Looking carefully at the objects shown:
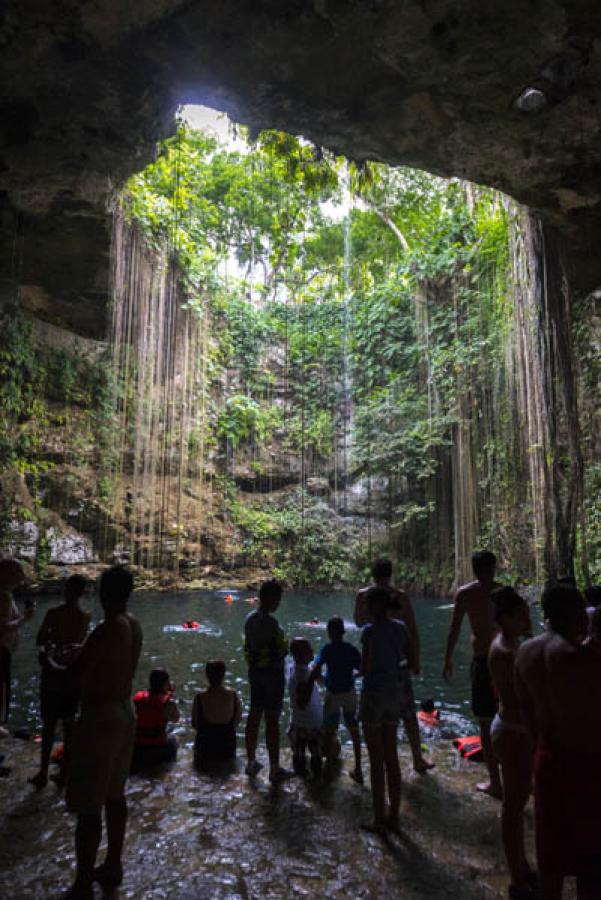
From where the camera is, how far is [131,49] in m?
4.34

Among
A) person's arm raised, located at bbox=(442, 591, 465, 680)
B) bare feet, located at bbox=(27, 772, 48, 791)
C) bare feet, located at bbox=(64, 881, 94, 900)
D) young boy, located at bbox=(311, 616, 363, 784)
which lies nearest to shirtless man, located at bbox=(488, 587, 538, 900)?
person's arm raised, located at bbox=(442, 591, 465, 680)

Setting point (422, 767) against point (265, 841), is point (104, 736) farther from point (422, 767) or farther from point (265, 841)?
point (422, 767)

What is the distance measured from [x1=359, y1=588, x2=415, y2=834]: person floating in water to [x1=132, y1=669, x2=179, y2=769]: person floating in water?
1.34 m

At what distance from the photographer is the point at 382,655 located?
8.65 feet

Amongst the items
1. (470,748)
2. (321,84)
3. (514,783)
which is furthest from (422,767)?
(321,84)

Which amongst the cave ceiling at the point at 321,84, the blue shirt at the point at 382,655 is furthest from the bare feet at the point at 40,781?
the cave ceiling at the point at 321,84

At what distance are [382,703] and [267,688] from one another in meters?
0.85

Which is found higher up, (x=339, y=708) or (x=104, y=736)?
(x=104, y=736)

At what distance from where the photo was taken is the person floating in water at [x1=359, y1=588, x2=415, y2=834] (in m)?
2.52

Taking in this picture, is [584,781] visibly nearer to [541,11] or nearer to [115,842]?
[115,842]

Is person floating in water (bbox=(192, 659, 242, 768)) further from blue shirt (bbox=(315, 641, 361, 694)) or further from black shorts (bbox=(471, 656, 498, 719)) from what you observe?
black shorts (bbox=(471, 656, 498, 719))

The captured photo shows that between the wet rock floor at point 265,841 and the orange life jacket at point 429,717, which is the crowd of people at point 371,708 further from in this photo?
the orange life jacket at point 429,717

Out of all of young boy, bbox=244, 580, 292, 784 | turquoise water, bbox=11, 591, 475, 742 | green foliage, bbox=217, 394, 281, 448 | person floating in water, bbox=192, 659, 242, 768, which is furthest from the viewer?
green foliage, bbox=217, 394, 281, 448

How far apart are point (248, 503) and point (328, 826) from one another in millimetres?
15533
